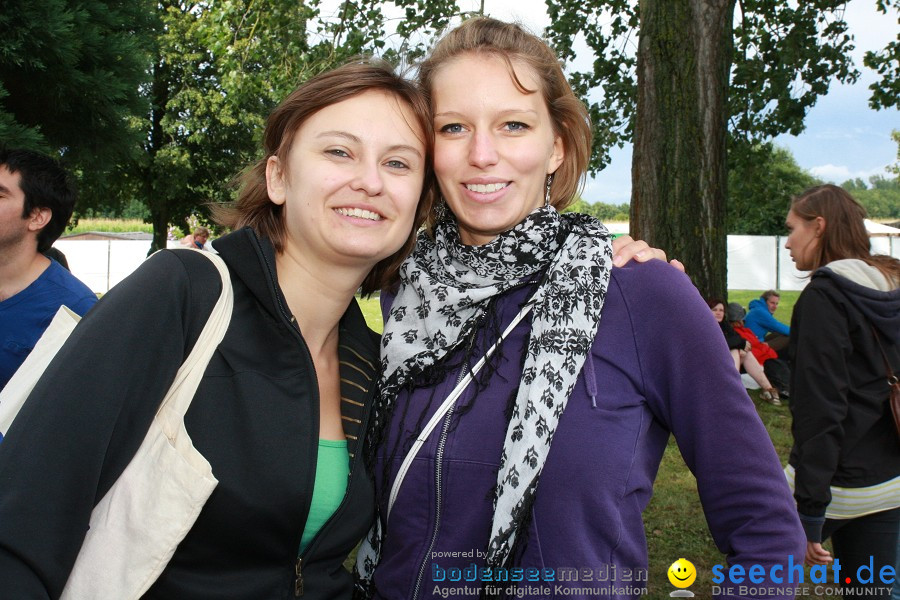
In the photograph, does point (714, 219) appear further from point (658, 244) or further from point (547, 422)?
point (547, 422)

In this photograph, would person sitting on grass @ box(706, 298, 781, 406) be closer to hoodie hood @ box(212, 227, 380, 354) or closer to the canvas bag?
hoodie hood @ box(212, 227, 380, 354)

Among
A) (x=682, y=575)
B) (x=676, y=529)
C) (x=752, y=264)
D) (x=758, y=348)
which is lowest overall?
(x=676, y=529)

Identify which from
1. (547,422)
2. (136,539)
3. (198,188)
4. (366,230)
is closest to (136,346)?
(136,539)

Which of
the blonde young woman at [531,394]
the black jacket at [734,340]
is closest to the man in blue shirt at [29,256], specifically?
the blonde young woman at [531,394]

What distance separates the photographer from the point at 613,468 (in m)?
1.80

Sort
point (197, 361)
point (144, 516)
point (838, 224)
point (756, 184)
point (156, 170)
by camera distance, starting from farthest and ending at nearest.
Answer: point (156, 170), point (756, 184), point (838, 224), point (197, 361), point (144, 516)

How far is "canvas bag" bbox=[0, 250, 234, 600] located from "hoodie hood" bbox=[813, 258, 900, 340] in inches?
116

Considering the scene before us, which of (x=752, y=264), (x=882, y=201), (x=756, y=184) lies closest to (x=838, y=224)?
(x=756, y=184)

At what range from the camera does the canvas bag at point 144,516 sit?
1.54 meters

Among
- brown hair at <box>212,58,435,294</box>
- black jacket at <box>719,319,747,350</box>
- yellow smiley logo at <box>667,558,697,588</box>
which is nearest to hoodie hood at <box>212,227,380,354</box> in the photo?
brown hair at <box>212,58,435,294</box>

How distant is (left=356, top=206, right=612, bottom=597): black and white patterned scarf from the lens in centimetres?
180

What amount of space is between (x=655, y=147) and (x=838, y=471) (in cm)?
323

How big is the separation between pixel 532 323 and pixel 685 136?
14.1 feet

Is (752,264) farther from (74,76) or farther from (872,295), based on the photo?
(74,76)
